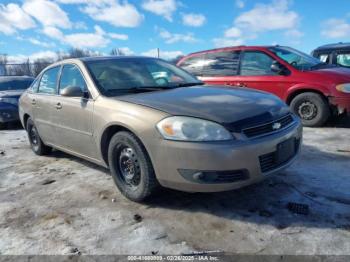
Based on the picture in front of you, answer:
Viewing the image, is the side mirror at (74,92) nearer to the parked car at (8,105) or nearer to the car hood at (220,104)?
the car hood at (220,104)

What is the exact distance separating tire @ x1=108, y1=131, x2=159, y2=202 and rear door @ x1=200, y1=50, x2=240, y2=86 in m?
4.32

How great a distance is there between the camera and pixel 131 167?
3.38 metres

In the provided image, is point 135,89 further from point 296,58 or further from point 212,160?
point 296,58

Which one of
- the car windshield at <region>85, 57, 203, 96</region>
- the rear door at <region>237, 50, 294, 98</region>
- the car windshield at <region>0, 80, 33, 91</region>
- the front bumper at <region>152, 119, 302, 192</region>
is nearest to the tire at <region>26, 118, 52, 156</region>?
the car windshield at <region>85, 57, 203, 96</region>

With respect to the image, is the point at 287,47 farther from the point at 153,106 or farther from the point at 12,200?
the point at 12,200

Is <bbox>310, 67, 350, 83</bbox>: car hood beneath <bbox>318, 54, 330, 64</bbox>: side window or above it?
beneath

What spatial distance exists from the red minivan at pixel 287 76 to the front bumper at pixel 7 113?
4.71 metres

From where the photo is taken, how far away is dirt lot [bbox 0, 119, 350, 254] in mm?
2660

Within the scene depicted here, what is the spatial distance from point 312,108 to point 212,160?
14.6 ft

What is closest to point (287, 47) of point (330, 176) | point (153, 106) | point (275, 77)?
point (275, 77)

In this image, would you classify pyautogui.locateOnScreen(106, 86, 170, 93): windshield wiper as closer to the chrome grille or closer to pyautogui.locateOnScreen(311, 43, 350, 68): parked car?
the chrome grille

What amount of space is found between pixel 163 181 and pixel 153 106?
684 millimetres

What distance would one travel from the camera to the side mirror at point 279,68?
6.80 metres

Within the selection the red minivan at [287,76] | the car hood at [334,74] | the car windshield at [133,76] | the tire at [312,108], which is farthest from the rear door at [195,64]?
the car windshield at [133,76]
